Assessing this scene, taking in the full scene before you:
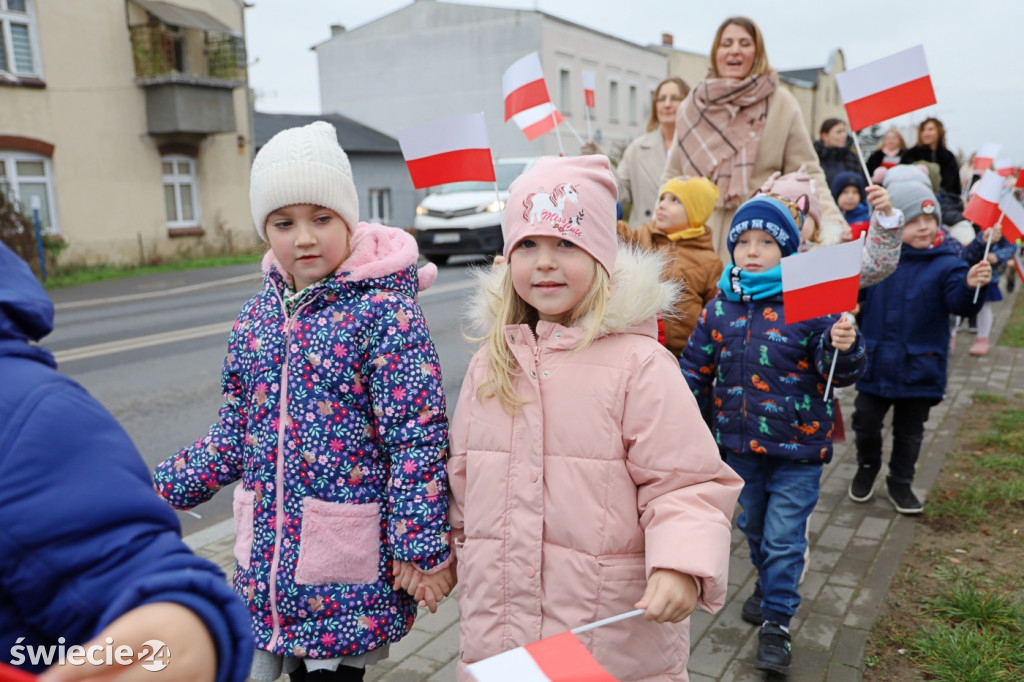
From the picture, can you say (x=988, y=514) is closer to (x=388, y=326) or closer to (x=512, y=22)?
(x=388, y=326)

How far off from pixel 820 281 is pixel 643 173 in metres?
2.57

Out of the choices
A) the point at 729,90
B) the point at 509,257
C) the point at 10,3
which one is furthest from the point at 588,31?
the point at 509,257

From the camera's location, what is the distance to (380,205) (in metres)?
29.9

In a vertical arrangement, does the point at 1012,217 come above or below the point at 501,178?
below

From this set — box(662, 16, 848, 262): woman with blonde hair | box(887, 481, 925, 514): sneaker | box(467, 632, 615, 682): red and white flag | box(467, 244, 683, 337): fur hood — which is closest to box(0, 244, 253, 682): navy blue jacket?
box(467, 632, 615, 682): red and white flag

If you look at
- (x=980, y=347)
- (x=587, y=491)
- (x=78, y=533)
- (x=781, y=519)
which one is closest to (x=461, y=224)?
(x=980, y=347)

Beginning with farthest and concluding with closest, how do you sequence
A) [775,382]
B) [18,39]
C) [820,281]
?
[18,39], [775,382], [820,281]

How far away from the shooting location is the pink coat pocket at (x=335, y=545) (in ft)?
6.64

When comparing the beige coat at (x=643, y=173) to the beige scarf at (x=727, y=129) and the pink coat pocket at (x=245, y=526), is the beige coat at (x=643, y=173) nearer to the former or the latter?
the beige scarf at (x=727, y=129)

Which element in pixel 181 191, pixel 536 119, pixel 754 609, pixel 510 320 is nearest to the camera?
pixel 510 320

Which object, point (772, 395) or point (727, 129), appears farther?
point (727, 129)

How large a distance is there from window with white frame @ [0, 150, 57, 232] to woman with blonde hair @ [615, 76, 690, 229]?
51.5 feet

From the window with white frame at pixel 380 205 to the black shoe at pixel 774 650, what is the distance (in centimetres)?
2722

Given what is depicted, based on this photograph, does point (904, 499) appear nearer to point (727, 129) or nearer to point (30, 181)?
point (727, 129)
